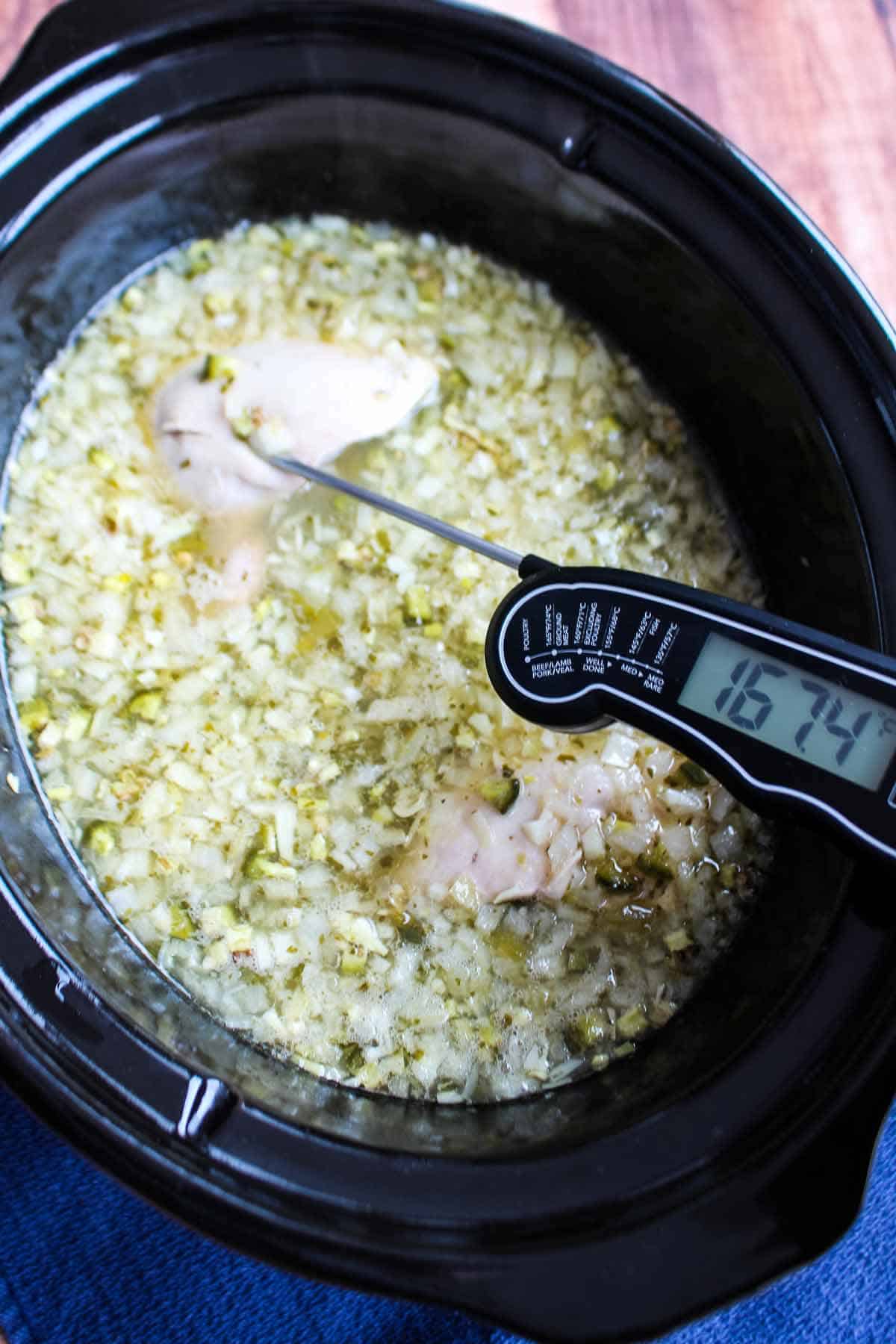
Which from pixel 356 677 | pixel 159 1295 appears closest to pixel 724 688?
pixel 356 677

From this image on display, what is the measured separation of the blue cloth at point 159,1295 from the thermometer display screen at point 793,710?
49 centimetres

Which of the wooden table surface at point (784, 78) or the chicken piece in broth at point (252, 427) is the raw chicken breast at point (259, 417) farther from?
the wooden table surface at point (784, 78)

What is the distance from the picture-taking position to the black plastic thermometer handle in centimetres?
76

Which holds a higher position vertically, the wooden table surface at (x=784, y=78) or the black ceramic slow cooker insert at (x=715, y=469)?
the wooden table surface at (x=784, y=78)

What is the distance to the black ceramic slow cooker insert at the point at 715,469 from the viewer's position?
30.7 inches

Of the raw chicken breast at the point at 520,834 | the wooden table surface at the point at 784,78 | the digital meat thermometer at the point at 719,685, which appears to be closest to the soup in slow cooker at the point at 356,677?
the raw chicken breast at the point at 520,834

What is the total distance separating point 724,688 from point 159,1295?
66 cm

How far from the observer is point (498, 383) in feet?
3.84

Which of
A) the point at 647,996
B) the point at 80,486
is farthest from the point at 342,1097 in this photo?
the point at 80,486

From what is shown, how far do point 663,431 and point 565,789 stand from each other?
40 cm

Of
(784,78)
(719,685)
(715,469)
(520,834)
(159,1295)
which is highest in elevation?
(784,78)

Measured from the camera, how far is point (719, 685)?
0.80 m

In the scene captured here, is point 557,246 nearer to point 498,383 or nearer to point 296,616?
point 498,383

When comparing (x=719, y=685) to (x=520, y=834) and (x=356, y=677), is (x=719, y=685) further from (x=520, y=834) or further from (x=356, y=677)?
(x=356, y=677)
